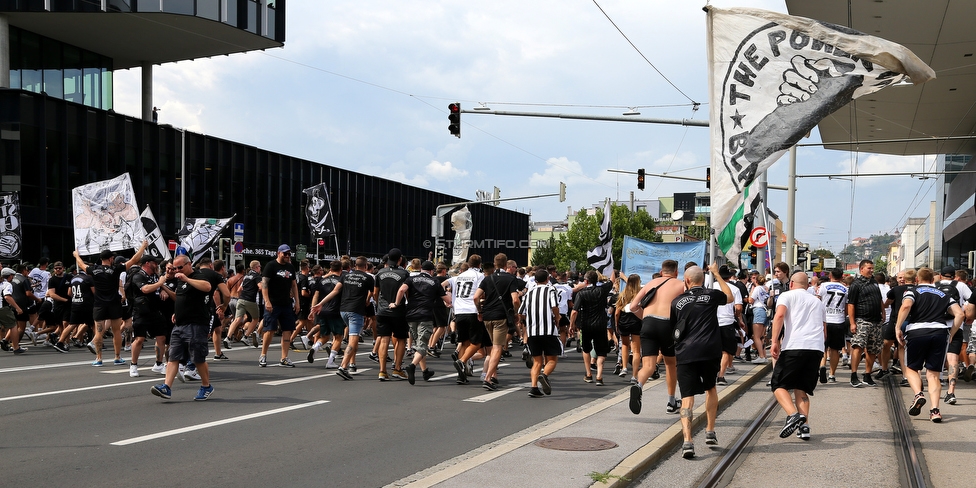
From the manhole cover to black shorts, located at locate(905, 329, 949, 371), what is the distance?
4.82 meters

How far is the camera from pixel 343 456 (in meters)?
7.51

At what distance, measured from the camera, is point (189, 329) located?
Answer: 10422mm

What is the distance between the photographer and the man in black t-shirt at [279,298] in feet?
46.2

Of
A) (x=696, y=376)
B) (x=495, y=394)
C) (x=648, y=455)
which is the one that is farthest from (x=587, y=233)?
(x=648, y=455)

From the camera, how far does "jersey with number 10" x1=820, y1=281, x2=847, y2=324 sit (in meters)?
13.6

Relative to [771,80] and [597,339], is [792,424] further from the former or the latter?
[597,339]

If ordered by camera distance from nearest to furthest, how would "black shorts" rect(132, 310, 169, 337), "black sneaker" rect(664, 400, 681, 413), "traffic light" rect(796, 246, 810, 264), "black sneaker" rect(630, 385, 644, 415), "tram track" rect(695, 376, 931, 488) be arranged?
"tram track" rect(695, 376, 931, 488) < "black sneaker" rect(630, 385, 644, 415) < "black sneaker" rect(664, 400, 681, 413) < "black shorts" rect(132, 310, 169, 337) < "traffic light" rect(796, 246, 810, 264)

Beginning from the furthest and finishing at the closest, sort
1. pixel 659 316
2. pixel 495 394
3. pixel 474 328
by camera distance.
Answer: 1. pixel 474 328
2. pixel 495 394
3. pixel 659 316

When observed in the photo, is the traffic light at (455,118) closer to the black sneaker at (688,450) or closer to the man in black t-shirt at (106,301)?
the man in black t-shirt at (106,301)

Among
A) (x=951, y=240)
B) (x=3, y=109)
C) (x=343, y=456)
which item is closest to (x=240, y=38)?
(x=3, y=109)

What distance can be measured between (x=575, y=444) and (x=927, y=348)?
5.31 meters

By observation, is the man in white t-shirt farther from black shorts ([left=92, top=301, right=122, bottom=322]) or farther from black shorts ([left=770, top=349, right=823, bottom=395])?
black shorts ([left=92, top=301, right=122, bottom=322])

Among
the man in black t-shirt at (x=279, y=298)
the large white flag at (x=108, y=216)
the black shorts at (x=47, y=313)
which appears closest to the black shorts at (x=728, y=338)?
the man in black t-shirt at (x=279, y=298)

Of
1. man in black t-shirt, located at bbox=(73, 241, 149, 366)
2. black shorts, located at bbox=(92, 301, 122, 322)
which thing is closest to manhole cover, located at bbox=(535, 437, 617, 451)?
man in black t-shirt, located at bbox=(73, 241, 149, 366)
